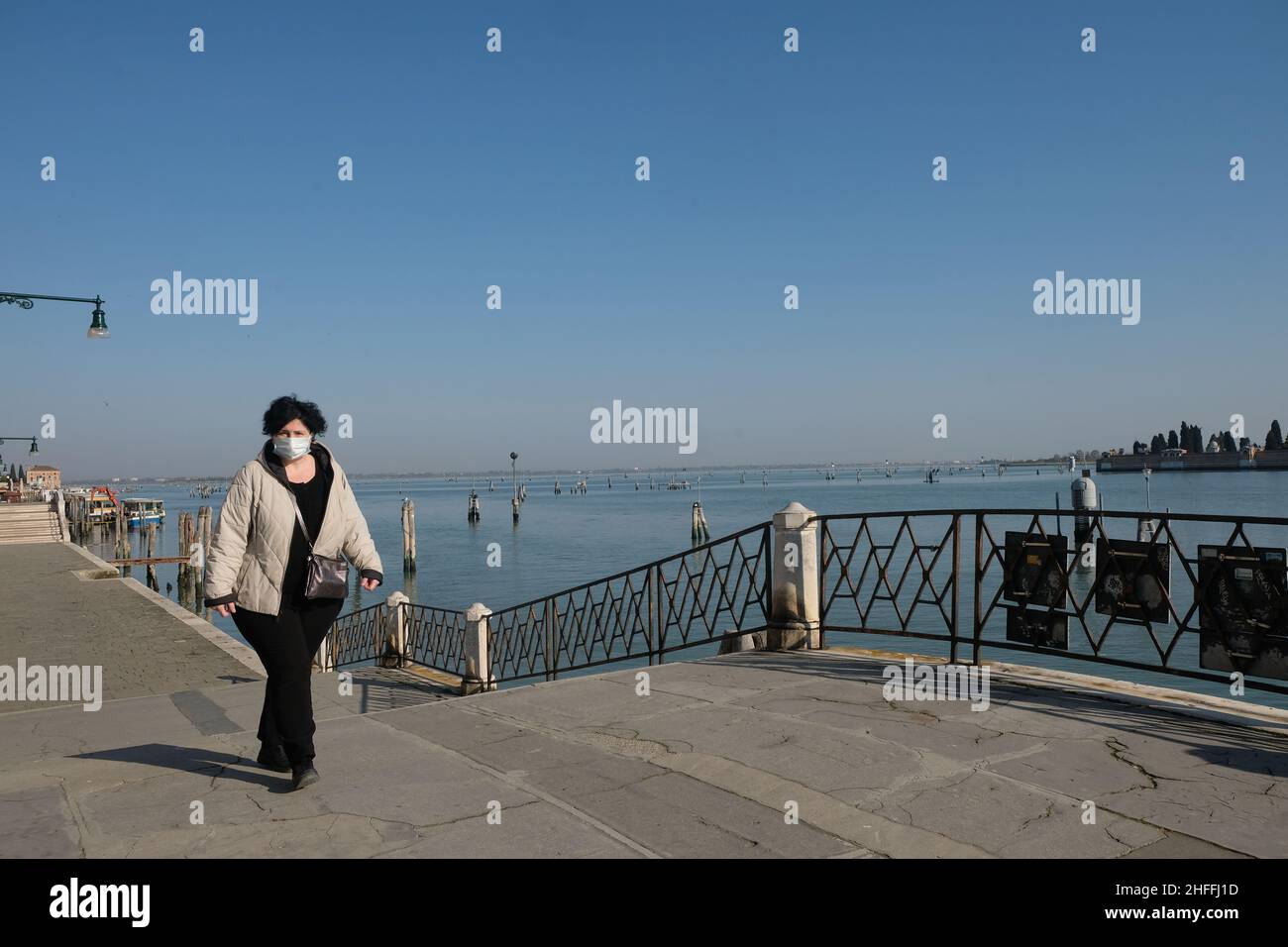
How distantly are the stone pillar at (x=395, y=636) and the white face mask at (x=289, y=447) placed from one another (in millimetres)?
9958

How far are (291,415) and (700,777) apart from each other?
2804 mm

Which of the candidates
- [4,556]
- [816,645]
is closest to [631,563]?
[4,556]

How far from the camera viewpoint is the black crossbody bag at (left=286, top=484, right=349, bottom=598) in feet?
14.4

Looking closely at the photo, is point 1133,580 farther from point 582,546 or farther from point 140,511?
point 140,511

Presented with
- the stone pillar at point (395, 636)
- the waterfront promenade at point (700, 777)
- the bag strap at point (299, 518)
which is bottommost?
the stone pillar at point (395, 636)

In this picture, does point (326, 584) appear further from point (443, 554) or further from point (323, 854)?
point (443, 554)

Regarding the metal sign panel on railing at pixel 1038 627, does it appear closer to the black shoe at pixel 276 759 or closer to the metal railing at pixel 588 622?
the metal railing at pixel 588 622

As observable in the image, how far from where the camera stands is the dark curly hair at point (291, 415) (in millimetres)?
4461

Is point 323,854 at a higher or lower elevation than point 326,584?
lower

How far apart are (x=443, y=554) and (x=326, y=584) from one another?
57.6m

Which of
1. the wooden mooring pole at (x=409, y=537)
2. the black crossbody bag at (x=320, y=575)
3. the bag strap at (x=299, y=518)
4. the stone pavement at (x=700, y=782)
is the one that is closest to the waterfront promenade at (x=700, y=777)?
the stone pavement at (x=700, y=782)

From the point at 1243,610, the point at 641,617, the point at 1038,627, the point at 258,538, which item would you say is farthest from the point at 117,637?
the point at 1243,610

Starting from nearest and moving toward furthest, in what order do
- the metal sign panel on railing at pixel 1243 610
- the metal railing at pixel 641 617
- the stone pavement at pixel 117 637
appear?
the metal sign panel on railing at pixel 1243 610 → the metal railing at pixel 641 617 → the stone pavement at pixel 117 637

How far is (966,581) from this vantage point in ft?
116
